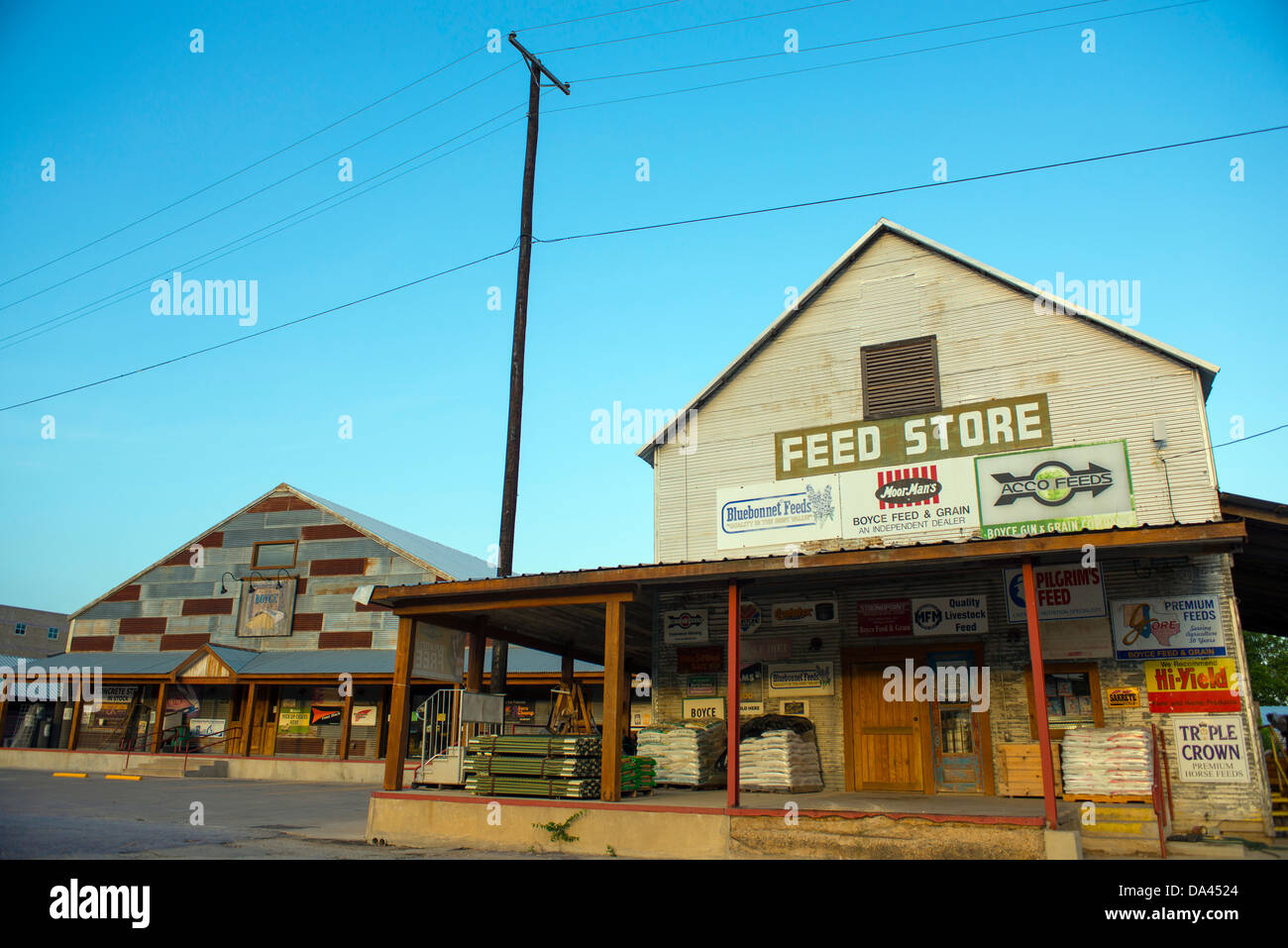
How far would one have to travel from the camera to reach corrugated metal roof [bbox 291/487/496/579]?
31.7 meters

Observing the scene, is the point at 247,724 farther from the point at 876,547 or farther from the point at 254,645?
the point at 876,547

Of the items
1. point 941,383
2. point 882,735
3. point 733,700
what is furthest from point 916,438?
point 733,700

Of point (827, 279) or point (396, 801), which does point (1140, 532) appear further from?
point (396, 801)

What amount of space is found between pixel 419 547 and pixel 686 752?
71.6 feet

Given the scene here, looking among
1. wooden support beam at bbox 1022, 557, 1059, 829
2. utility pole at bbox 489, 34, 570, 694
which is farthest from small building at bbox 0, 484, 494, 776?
wooden support beam at bbox 1022, 557, 1059, 829

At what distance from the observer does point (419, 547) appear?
34.3m

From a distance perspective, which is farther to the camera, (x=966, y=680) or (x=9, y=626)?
(x=9, y=626)

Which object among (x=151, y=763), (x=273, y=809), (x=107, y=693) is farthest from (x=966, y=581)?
(x=107, y=693)

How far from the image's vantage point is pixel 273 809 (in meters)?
17.6

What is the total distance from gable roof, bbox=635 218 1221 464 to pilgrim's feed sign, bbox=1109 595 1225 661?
3806 millimetres

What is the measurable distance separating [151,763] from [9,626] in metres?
49.9

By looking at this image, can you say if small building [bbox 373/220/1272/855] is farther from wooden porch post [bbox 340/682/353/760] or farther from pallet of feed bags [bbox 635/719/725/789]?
wooden porch post [bbox 340/682/353/760]
